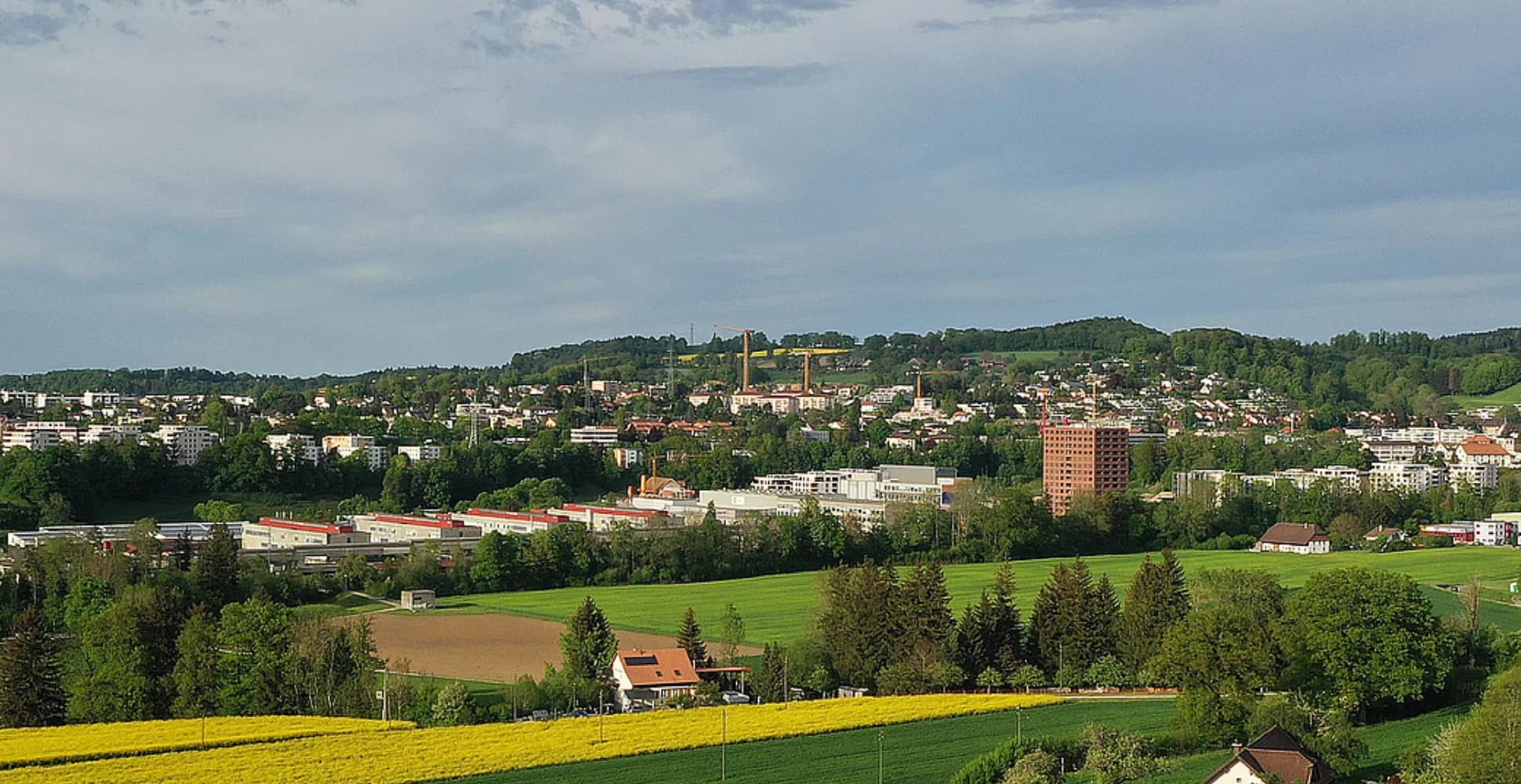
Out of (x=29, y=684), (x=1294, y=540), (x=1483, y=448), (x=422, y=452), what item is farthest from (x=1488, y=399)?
(x=29, y=684)

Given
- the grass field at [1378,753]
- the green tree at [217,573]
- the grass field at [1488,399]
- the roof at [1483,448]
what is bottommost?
the grass field at [1378,753]

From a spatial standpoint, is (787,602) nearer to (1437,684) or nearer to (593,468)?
(1437,684)

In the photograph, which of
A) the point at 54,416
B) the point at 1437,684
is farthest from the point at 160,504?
the point at 1437,684

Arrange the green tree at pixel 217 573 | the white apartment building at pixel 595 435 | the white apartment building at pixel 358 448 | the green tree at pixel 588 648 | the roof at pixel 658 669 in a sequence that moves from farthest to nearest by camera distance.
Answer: the white apartment building at pixel 595 435 → the white apartment building at pixel 358 448 → the green tree at pixel 217 573 → the green tree at pixel 588 648 → the roof at pixel 658 669

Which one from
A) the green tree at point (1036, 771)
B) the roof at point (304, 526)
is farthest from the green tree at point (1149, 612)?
the roof at point (304, 526)

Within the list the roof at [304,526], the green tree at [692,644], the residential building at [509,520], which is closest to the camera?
the green tree at [692,644]

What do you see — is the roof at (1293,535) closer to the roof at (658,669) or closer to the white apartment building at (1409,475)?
the white apartment building at (1409,475)

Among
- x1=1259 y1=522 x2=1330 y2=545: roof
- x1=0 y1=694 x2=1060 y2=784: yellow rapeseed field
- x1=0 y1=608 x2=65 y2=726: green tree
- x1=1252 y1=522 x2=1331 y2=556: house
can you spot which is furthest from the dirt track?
x1=1259 y1=522 x2=1330 y2=545: roof
